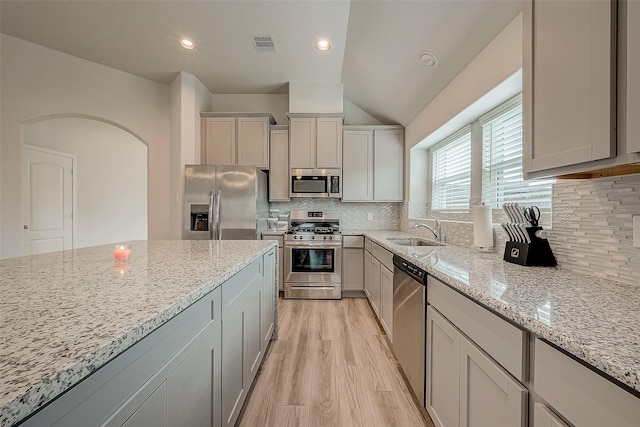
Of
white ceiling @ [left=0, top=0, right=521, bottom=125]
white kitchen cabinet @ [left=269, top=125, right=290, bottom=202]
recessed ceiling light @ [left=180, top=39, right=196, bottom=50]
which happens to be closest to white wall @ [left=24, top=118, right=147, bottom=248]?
white ceiling @ [left=0, top=0, right=521, bottom=125]

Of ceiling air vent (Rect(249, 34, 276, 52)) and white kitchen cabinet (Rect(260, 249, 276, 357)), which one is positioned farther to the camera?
ceiling air vent (Rect(249, 34, 276, 52))

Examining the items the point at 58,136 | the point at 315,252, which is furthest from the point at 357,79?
the point at 58,136

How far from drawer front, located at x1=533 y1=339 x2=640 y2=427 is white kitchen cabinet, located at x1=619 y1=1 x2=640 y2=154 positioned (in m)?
0.62

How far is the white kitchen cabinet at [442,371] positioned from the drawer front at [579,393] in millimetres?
446

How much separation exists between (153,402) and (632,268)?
173 cm

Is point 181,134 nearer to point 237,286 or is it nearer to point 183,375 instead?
point 237,286

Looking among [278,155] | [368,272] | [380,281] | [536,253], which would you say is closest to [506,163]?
[536,253]

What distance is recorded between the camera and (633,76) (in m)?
0.77

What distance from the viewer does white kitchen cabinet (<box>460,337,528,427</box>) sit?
0.84 m

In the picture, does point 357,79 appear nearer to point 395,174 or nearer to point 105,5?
point 395,174

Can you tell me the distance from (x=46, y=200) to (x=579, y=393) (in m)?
6.28

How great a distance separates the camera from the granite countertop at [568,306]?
1.92 feet

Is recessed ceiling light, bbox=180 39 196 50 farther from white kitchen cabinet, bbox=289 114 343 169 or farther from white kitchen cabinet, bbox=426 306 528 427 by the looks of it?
white kitchen cabinet, bbox=426 306 528 427

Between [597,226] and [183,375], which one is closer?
[183,375]
